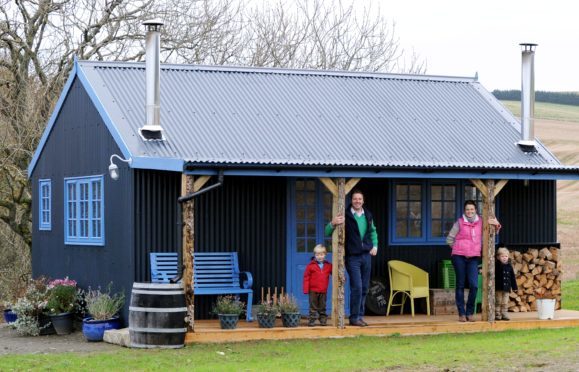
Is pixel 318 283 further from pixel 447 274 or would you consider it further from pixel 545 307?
pixel 545 307

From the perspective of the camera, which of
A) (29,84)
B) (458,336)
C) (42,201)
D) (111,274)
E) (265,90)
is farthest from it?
(29,84)

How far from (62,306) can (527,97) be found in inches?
315

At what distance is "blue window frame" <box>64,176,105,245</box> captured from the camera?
60.0 feet

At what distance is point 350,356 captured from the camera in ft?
46.7

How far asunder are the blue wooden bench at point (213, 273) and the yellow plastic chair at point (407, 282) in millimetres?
2421

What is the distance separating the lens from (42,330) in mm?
18094

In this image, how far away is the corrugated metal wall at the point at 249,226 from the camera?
57.9 feet

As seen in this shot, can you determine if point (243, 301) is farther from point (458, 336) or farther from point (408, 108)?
point (408, 108)

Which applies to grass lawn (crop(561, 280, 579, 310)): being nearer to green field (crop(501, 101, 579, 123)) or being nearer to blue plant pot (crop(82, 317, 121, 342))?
blue plant pot (crop(82, 317, 121, 342))

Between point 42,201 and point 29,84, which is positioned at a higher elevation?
point 29,84

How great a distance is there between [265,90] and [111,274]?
413 centimetres

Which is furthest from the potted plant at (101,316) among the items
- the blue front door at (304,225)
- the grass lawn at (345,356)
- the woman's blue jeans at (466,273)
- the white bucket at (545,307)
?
the white bucket at (545,307)

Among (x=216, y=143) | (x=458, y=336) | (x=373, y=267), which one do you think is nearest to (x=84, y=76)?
(x=216, y=143)

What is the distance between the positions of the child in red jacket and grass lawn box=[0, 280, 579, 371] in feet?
2.32
